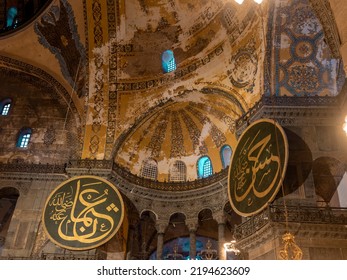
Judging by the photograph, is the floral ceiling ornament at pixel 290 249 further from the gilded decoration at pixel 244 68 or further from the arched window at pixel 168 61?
the arched window at pixel 168 61

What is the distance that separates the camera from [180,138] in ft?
38.9

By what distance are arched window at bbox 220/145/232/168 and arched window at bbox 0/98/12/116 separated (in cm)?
824

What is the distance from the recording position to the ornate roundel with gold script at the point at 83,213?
28.5 feet

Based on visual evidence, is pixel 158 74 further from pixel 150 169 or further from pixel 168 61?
pixel 150 169

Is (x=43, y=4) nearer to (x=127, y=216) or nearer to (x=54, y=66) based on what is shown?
(x=54, y=66)

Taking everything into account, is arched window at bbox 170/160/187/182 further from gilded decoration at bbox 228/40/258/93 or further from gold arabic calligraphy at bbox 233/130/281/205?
gold arabic calligraphy at bbox 233/130/281/205

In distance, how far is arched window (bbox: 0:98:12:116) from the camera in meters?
13.6

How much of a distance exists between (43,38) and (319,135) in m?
9.69

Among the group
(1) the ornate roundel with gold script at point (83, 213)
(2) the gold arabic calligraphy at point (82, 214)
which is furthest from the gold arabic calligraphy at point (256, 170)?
(2) the gold arabic calligraphy at point (82, 214)

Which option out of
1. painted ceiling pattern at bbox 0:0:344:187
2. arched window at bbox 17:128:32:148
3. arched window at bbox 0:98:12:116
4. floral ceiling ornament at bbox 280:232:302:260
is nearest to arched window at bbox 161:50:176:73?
painted ceiling pattern at bbox 0:0:344:187

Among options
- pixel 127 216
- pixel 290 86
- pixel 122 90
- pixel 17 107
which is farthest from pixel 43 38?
pixel 290 86

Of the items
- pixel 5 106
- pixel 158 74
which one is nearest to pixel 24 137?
pixel 5 106

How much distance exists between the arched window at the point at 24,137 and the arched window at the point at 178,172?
5.38 m

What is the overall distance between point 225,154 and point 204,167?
0.88m
